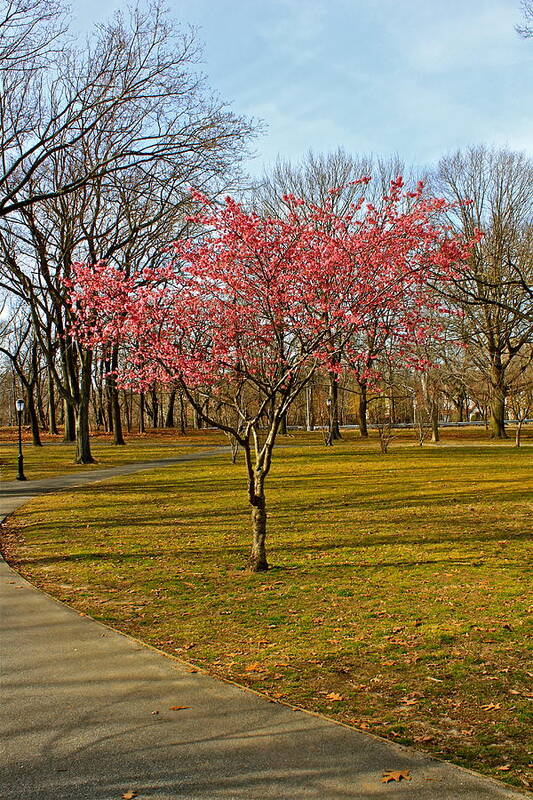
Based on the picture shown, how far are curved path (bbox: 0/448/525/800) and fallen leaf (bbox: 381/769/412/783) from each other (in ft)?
0.12

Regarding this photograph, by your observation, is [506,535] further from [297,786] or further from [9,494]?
[9,494]

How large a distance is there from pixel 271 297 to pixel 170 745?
18.5 feet

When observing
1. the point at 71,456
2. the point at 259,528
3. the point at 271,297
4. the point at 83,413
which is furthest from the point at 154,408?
the point at 271,297

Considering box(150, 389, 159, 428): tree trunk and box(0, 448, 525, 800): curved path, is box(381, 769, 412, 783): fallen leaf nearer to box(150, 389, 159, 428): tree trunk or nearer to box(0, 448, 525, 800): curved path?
box(0, 448, 525, 800): curved path

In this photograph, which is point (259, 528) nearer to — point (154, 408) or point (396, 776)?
point (396, 776)

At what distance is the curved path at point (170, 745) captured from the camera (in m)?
3.31

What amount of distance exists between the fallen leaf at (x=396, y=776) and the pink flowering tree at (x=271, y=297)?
5084 millimetres

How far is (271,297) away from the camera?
841 cm

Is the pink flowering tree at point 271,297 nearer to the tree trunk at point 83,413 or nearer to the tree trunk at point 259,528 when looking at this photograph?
the tree trunk at point 259,528

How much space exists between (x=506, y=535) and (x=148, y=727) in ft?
26.7

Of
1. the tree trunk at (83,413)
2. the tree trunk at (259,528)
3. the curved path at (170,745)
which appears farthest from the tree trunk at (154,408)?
the curved path at (170,745)

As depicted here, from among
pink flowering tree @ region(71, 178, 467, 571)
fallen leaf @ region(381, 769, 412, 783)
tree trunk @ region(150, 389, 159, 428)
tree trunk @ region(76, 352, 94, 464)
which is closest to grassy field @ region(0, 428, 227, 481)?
tree trunk @ region(76, 352, 94, 464)

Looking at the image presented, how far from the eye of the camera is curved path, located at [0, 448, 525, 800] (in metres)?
3.31

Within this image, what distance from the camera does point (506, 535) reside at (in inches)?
425
